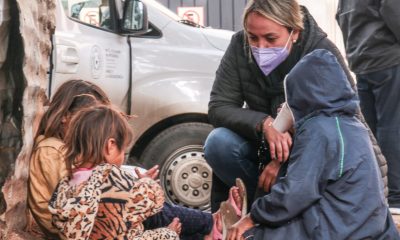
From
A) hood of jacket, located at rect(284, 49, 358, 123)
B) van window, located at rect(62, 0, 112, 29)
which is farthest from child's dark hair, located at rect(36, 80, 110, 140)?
van window, located at rect(62, 0, 112, 29)

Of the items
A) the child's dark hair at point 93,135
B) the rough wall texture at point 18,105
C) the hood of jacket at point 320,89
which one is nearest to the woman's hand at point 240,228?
the hood of jacket at point 320,89

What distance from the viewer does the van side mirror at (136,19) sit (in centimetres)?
599

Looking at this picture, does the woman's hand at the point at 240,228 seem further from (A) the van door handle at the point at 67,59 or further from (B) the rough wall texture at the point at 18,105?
(A) the van door handle at the point at 67,59

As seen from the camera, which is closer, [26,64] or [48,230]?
[26,64]

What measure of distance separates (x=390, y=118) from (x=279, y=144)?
136 centimetres

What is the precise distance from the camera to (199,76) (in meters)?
6.25

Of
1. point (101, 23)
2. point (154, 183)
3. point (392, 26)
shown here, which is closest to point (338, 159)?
point (154, 183)

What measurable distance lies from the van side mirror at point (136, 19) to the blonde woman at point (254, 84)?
1.67m

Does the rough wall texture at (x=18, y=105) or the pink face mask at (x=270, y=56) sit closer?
the rough wall texture at (x=18, y=105)

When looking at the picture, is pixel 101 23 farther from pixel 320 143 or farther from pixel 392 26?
pixel 320 143

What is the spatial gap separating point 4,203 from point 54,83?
6.30 feet

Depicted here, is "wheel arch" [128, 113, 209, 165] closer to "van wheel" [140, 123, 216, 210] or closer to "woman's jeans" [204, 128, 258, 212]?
"van wheel" [140, 123, 216, 210]

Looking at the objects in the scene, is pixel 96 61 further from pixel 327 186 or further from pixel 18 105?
pixel 327 186

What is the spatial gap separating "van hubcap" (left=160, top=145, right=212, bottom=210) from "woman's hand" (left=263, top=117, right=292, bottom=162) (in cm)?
204
